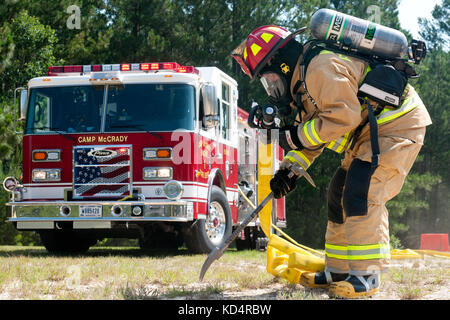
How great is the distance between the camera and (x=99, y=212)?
27.7 feet

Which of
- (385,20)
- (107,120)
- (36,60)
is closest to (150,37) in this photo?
(36,60)

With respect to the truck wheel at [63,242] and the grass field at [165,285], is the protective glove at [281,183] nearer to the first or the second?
the grass field at [165,285]

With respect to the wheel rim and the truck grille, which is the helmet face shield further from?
the wheel rim

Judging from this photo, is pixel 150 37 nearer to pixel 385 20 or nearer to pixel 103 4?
pixel 103 4

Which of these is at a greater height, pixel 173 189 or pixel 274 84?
Result: pixel 274 84

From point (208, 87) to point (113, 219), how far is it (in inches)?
82.7

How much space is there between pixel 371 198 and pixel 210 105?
466 centimetres

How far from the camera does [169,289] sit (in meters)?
4.73

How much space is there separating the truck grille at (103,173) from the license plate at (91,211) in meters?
0.25

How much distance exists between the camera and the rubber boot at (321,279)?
15.5 feet

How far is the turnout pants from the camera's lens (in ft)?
13.6

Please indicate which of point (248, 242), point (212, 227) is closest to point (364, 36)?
point (212, 227)

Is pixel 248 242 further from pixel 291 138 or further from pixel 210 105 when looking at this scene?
pixel 291 138
